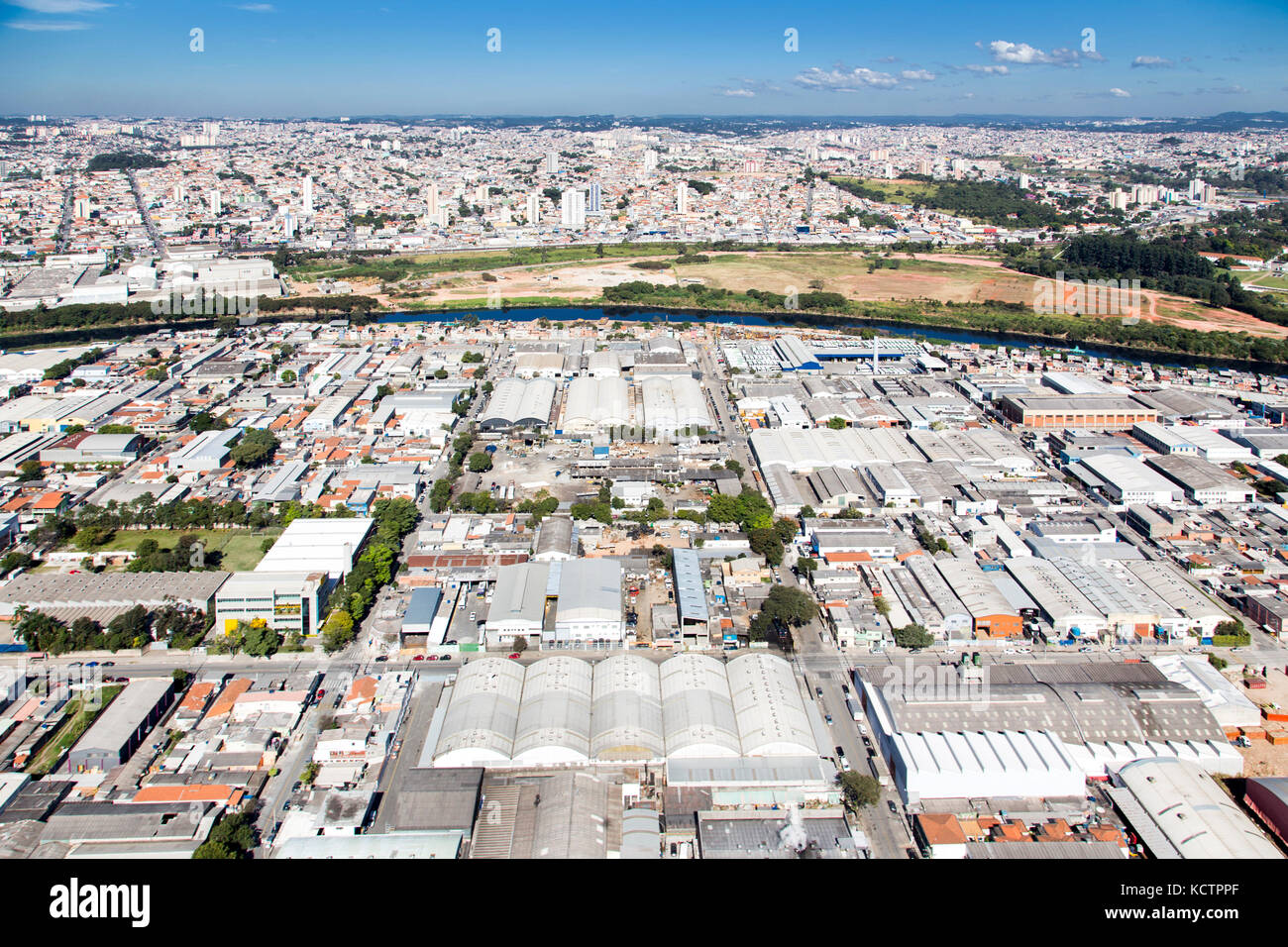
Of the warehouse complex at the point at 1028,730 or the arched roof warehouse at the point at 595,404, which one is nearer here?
the warehouse complex at the point at 1028,730

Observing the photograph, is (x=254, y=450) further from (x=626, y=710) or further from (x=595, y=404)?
(x=626, y=710)

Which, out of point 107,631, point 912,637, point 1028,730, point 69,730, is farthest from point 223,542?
point 1028,730

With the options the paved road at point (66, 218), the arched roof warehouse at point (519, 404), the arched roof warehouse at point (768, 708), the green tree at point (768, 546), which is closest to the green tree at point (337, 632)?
the arched roof warehouse at point (768, 708)

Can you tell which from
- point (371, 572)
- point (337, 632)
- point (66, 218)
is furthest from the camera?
point (66, 218)

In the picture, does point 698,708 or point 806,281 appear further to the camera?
point 806,281

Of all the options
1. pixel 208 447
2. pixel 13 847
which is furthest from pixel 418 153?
pixel 13 847

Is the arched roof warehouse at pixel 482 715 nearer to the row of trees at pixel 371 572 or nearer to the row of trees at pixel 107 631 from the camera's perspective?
the row of trees at pixel 371 572

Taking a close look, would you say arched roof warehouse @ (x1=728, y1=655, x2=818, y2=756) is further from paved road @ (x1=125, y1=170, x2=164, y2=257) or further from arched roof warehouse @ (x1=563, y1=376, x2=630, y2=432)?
paved road @ (x1=125, y1=170, x2=164, y2=257)
